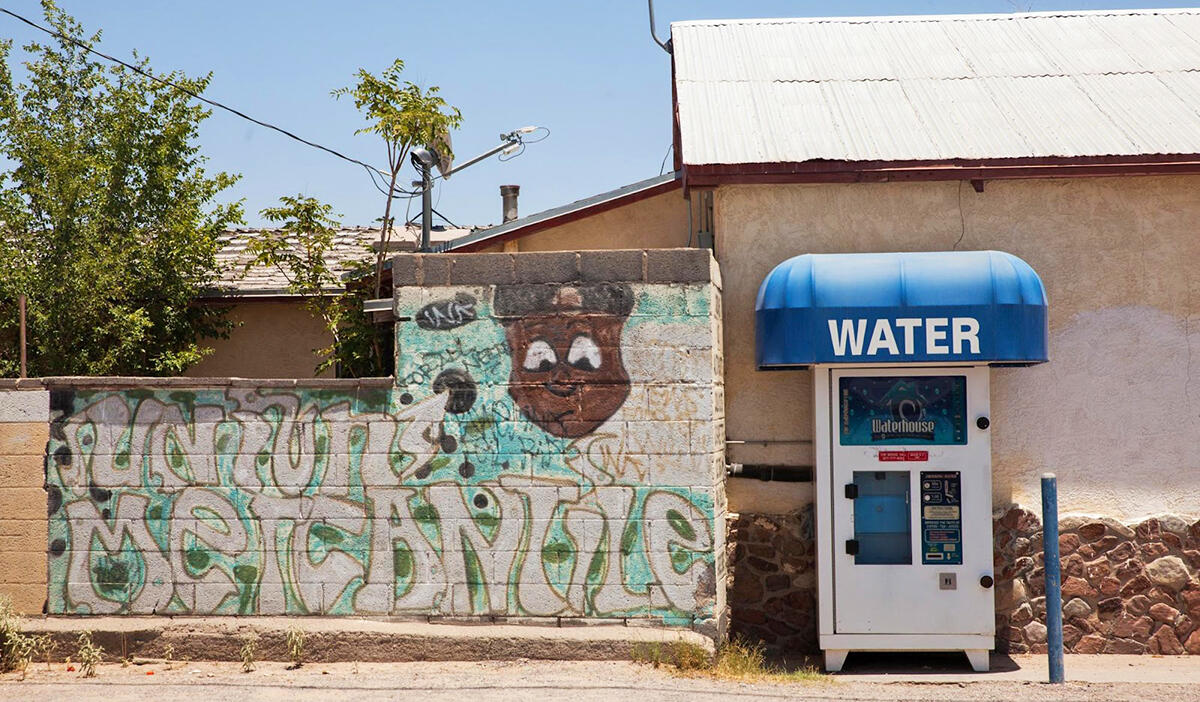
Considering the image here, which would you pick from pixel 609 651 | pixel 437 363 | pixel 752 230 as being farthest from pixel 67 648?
pixel 752 230

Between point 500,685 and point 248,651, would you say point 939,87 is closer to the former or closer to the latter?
point 500,685

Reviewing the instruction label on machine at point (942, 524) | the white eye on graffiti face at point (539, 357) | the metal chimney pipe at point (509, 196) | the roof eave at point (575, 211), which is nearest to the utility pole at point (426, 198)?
the roof eave at point (575, 211)

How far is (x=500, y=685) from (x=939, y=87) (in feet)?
21.6

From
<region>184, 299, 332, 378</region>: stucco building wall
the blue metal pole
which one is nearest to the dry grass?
the blue metal pole

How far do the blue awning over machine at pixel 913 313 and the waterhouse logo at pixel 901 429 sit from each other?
61cm

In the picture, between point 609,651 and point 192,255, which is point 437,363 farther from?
point 192,255

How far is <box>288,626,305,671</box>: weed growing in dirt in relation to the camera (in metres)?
8.02

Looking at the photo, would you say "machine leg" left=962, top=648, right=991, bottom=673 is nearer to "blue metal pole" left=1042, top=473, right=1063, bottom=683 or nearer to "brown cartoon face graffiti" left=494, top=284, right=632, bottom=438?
"blue metal pole" left=1042, top=473, right=1063, bottom=683

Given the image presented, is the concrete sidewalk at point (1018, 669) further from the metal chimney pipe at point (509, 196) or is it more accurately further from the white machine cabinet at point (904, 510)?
the metal chimney pipe at point (509, 196)

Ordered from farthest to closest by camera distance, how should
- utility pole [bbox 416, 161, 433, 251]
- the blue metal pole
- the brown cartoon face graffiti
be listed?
utility pole [bbox 416, 161, 433, 251]
the brown cartoon face graffiti
the blue metal pole

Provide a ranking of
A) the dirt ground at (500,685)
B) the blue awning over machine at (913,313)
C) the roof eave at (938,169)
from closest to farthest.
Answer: the dirt ground at (500,685)
the blue awning over machine at (913,313)
the roof eave at (938,169)

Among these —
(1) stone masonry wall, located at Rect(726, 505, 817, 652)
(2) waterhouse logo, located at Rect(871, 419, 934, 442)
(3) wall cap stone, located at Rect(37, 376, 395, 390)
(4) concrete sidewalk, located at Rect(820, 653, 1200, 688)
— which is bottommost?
(4) concrete sidewalk, located at Rect(820, 653, 1200, 688)

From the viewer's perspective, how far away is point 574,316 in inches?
327

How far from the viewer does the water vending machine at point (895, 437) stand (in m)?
8.24
